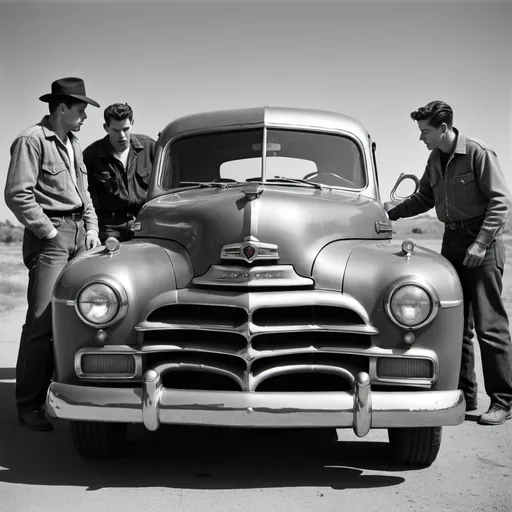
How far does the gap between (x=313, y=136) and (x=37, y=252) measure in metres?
2.03

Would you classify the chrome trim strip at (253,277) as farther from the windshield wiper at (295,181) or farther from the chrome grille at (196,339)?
the windshield wiper at (295,181)

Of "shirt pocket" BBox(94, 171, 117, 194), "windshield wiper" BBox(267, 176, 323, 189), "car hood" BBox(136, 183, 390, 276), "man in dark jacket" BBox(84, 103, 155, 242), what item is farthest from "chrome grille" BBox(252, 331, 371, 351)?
"shirt pocket" BBox(94, 171, 117, 194)

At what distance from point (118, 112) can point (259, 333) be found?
2952 millimetres

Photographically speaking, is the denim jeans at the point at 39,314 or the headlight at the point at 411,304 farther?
the denim jeans at the point at 39,314

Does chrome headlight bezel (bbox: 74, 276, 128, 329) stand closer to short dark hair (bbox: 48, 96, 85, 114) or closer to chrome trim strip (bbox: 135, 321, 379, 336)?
chrome trim strip (bbox: 135, 321, 379, 336)

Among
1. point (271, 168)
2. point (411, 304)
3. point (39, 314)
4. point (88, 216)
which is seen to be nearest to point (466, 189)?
point (271, 168)

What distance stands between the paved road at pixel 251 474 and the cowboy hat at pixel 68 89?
221 cm

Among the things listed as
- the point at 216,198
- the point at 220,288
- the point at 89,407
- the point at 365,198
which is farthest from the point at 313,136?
the point at 89,407

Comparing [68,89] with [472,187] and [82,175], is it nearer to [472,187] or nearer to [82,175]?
[82,175]

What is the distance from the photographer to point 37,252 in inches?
193

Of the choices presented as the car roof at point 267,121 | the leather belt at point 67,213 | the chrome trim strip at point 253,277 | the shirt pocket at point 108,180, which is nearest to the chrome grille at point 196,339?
the chrome trim strip at point 253,277

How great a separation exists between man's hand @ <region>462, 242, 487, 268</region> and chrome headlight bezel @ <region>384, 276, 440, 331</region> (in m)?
1.37

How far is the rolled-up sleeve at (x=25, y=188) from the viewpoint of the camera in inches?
185

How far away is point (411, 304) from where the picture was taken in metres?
3.58
